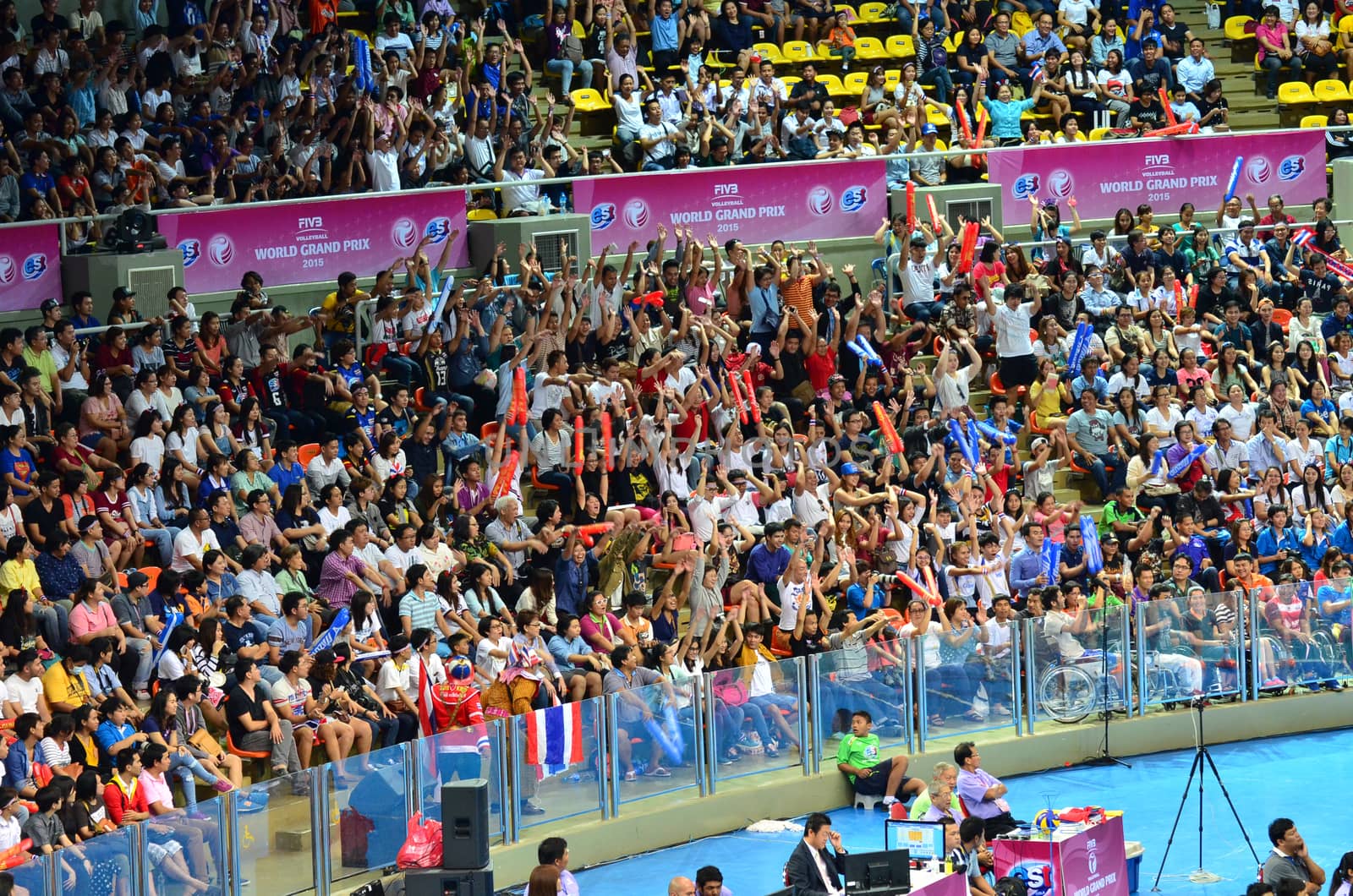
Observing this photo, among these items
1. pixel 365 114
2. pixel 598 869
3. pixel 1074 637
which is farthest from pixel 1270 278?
pixel 598 869

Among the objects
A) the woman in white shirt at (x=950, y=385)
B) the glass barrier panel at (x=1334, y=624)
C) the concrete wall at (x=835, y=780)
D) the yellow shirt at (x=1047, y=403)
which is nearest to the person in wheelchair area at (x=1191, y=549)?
the glass barrier panel at (x=1334, y=624)

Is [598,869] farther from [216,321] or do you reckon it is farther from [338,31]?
[338,31]

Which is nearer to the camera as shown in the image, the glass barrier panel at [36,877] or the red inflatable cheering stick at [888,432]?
the glass barrier panel at [36,877]

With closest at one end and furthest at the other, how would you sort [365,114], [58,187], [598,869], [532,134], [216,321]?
[598,869]
[216,321]
[58,187]
[365,114]
[532,134]

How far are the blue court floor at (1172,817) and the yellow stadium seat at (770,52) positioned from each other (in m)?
11.6

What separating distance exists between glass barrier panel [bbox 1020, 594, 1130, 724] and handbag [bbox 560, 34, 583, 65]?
9.98 metres

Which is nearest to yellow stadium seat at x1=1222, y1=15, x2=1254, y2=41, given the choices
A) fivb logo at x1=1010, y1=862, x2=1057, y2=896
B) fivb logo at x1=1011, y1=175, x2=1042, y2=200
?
fivb logo at x1=1011, y1=175, x2=1042, y2=200

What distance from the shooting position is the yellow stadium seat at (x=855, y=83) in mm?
27547

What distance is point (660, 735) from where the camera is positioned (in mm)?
16938

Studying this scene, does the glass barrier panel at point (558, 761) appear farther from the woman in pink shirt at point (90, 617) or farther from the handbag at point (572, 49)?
the handbag at point (572, 49)

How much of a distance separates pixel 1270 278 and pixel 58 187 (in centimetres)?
1389

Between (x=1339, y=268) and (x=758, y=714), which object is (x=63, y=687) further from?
(x=1339, y=268)

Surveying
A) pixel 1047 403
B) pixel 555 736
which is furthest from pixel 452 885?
pixel 1047 403

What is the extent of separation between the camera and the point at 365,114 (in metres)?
22.2
